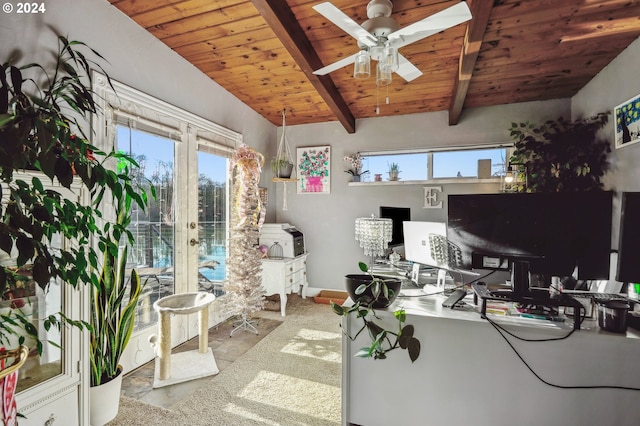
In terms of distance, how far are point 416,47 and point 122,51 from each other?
238cm

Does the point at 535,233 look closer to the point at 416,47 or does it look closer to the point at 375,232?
the point at 375,232

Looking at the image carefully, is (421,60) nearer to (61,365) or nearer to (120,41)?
(120,41)

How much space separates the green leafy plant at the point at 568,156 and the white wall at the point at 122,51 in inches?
131

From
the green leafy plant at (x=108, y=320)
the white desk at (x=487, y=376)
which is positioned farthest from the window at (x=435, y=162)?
the green leafy plant at (x=108, y=320)

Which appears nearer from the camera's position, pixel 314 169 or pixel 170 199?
pixel 170 199

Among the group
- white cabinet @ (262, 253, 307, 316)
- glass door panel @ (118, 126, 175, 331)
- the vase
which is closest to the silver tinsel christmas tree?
white cabinet @ (262, 253, 307, 316)

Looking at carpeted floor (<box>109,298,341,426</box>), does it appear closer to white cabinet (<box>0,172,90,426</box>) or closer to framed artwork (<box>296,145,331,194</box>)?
white cabinet (<box>0,172,90,426</box>)

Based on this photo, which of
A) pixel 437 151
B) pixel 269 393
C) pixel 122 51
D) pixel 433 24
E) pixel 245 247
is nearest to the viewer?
pixel 433 24

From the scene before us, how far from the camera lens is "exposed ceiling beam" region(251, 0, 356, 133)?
2.05 meters

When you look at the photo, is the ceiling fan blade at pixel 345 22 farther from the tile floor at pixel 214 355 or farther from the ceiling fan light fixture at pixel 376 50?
the tile floor at pixel 214 355

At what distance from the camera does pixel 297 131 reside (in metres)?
4.47

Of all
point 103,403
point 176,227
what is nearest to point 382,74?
point 176,227

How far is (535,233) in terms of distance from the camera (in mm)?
1326

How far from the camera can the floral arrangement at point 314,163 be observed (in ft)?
14.2
